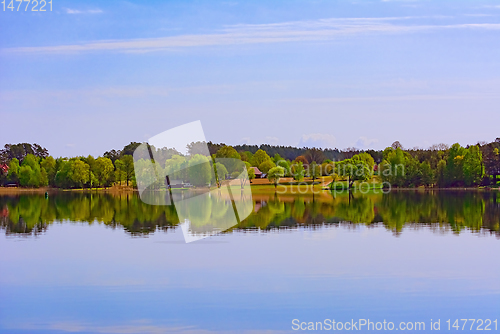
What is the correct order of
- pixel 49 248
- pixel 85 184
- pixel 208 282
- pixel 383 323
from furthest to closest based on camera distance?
pixel 85 184 → pixel 49 248 → pixel 208 282 → pixel 383 323

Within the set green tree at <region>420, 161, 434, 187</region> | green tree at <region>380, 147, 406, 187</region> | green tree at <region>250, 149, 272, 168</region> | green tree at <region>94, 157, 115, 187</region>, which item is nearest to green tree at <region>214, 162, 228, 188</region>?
green tree at <region>94, 157, 115, 187</region>

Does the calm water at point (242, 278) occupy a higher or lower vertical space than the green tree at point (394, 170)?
lower

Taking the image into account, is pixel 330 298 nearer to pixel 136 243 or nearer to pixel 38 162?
pixel 136 243

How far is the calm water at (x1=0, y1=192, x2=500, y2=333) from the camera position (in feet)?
34.8

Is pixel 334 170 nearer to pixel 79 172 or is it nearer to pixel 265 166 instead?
pixel 265 166

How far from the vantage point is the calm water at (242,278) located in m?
Answer: 10.6

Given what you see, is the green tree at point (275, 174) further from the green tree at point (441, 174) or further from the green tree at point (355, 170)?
the green tree at point (441, 174)

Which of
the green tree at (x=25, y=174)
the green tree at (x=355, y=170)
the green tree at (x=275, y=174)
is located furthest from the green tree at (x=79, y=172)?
the green tree at (x=355, y=170)

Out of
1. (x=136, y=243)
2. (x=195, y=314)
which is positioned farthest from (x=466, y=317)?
(x=136, y=243)

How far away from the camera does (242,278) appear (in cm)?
1384

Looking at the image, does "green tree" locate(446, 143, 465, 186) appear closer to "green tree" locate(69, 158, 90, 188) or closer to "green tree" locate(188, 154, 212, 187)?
"green tree" locate(188, 154, 212, 187)

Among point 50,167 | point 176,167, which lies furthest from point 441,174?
point 50,167

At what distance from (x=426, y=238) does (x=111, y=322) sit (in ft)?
46.4

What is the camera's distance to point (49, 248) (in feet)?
63.1
